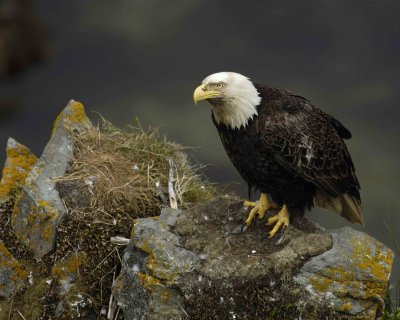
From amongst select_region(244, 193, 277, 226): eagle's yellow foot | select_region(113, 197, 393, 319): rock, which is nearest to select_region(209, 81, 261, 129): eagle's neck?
select_region(244, 193, 277, 226): eagle's yellow foot

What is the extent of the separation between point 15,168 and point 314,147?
12.5 feet

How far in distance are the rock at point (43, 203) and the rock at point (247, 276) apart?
43.8 inches

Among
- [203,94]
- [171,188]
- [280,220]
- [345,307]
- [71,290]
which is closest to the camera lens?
[345,307]

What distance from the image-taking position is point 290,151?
8523mm

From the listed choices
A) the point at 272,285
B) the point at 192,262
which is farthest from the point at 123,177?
the point at 272,285

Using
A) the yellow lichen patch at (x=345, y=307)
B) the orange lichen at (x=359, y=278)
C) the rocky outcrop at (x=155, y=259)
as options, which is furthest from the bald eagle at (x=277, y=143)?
the yellow lichen patch at (x=345, y=307)

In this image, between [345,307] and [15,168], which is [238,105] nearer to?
[345,307]

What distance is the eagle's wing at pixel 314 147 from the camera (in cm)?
848

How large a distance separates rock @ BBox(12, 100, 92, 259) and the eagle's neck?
2.14 meters

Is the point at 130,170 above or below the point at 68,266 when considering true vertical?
above

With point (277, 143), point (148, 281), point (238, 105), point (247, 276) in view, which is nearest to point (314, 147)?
point (277, 143)

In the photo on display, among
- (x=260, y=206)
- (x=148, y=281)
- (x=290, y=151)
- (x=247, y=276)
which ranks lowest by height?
(x=148, y=281)

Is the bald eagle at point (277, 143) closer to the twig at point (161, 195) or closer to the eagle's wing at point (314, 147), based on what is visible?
the eagle's wing at point (314, 147)

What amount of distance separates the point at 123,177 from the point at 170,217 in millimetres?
1310
